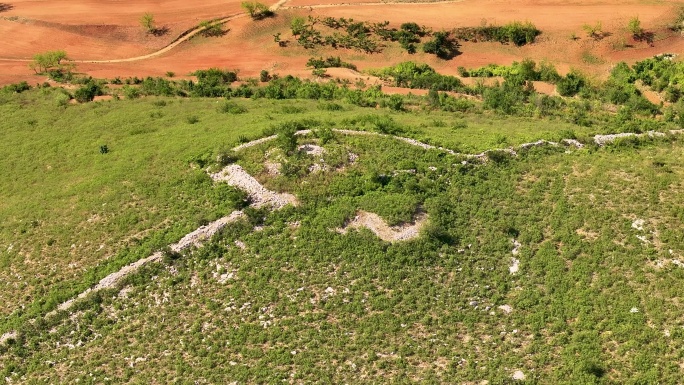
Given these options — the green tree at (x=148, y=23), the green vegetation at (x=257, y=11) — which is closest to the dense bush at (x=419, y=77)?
the green vegetation at (x=257, y=11)

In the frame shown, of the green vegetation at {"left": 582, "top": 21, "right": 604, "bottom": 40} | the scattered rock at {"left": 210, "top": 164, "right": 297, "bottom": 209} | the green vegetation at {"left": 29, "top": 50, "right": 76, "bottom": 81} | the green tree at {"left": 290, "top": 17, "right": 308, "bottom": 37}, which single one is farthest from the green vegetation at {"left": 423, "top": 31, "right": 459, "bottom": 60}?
the green vegetation at {"left": 29, "top": 50, "right": 76, "bottom": 81}

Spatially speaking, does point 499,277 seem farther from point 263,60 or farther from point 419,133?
point 263,60

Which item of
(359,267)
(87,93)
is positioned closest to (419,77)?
(87,93)

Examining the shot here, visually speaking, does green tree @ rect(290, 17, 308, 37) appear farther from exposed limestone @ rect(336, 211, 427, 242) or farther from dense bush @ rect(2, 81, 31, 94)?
exposed limestone @ rect(336, 211, 427, 242)

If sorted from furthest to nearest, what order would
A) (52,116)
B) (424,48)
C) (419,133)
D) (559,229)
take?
(424,48)
(52,116)
(419,133)
(559,229)

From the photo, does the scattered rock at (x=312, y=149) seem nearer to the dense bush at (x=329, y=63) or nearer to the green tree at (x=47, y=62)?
the dense bush at (x=329, y=63)

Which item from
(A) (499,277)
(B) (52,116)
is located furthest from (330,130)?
(B) (52,116)
